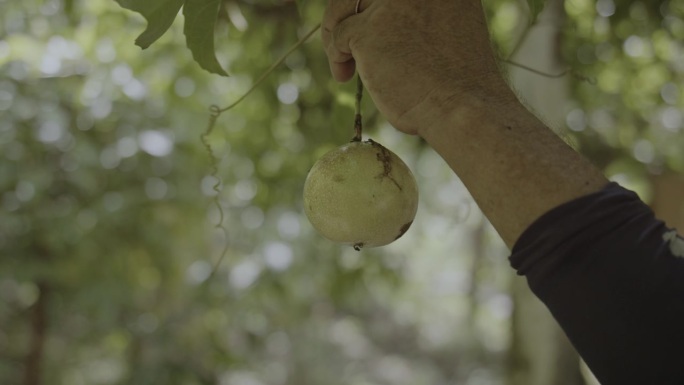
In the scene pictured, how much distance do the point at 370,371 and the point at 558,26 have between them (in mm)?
7444

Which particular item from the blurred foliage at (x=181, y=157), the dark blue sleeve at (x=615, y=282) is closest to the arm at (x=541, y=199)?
the dark blue sleeve at (x=615, y=282)

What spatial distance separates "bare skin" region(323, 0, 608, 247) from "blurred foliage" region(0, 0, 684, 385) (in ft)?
4.49

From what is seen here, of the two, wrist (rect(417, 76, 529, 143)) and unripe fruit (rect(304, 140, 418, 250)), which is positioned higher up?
wrist (rect(417, 76, 529, 143))

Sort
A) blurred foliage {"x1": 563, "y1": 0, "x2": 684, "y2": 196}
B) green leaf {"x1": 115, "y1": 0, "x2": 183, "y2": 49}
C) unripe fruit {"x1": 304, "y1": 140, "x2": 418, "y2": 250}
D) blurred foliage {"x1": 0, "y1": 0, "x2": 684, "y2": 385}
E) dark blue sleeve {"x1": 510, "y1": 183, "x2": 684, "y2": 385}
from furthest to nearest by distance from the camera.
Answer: blurred foliage {"x1": 0, "y1": 0, "x2": 684, "y2": 385} < blurred foliage {"x1": 563, "y1": 0, "x2": 684, "y2": 196} < green leaf {"x1": 115, "y1": 0, "x2": 183, "y2": 49} < unripe fruit {"x1": 304, "y1": 140, "x2": 418, "y2": 250} < dark blue sleeve {"x1": 510, "y1": 183, "x2": 684, "y2": 385}

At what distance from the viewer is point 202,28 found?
49.6 inches

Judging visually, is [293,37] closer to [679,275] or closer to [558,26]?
[558,26]

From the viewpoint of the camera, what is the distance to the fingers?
1090 mm

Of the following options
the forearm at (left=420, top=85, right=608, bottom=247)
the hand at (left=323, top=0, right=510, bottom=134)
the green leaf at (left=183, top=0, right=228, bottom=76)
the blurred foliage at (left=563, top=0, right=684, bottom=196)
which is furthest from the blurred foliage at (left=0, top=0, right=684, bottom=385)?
A: the forearm at (left=420, top=85, right=608, bottom=247)

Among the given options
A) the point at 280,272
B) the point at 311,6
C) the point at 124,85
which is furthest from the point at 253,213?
the point at 311,6

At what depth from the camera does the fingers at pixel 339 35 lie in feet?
3.58

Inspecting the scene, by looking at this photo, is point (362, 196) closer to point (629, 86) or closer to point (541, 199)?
point (541, 199)

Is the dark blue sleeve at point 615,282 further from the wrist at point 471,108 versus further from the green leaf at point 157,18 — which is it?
the green leaf at point 157,18

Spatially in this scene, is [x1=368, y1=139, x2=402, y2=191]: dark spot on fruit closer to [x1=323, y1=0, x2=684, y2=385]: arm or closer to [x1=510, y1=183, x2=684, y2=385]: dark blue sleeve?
[x1=323, y1=0, x2=684, y2=385]: arm

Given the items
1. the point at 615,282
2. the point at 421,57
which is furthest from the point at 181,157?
the point at 615,282
